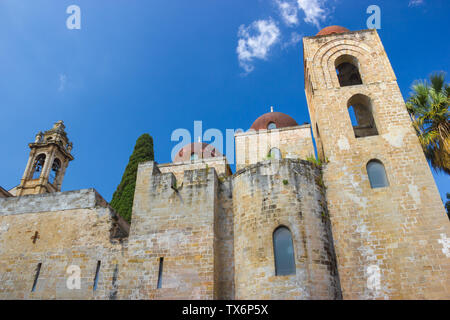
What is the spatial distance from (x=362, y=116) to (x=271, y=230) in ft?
33.8

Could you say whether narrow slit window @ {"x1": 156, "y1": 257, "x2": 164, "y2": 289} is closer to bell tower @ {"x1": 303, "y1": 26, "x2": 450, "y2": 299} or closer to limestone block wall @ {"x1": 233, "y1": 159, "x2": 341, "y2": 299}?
limestone block wall @ {"x1": 233, "y1": 159, "x2": 341, "y2": 299}

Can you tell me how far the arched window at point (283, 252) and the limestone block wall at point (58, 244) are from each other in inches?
258

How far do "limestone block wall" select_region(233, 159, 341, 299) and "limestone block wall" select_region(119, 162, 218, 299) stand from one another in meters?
1.23

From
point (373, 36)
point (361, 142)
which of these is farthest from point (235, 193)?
point (373, 36)

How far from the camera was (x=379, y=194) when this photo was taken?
1323cm

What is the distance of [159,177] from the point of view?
15.2 metres

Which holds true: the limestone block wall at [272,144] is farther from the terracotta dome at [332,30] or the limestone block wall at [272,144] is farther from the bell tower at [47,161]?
the bell tower at [47,161]

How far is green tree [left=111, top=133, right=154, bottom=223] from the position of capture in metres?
22.6

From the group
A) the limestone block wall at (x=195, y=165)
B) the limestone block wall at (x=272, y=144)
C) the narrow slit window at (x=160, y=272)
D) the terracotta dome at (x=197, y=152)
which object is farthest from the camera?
the terracotta dome at (x=197, y=152)

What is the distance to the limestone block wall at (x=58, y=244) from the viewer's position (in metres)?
13.6

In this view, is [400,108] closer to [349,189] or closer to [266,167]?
[349,189]

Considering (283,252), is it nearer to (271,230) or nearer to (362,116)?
(271,230)

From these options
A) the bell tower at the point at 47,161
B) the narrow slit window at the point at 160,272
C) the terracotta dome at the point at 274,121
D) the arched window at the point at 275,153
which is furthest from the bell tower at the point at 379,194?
the bell tower at the point at 47,161

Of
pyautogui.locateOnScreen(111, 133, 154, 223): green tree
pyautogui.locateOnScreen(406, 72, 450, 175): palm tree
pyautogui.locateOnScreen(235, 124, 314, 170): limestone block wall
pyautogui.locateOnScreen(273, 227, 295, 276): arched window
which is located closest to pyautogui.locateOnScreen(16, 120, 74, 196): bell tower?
pyautogui.locateOnScreen(111, 133, 154, 223): green tree
